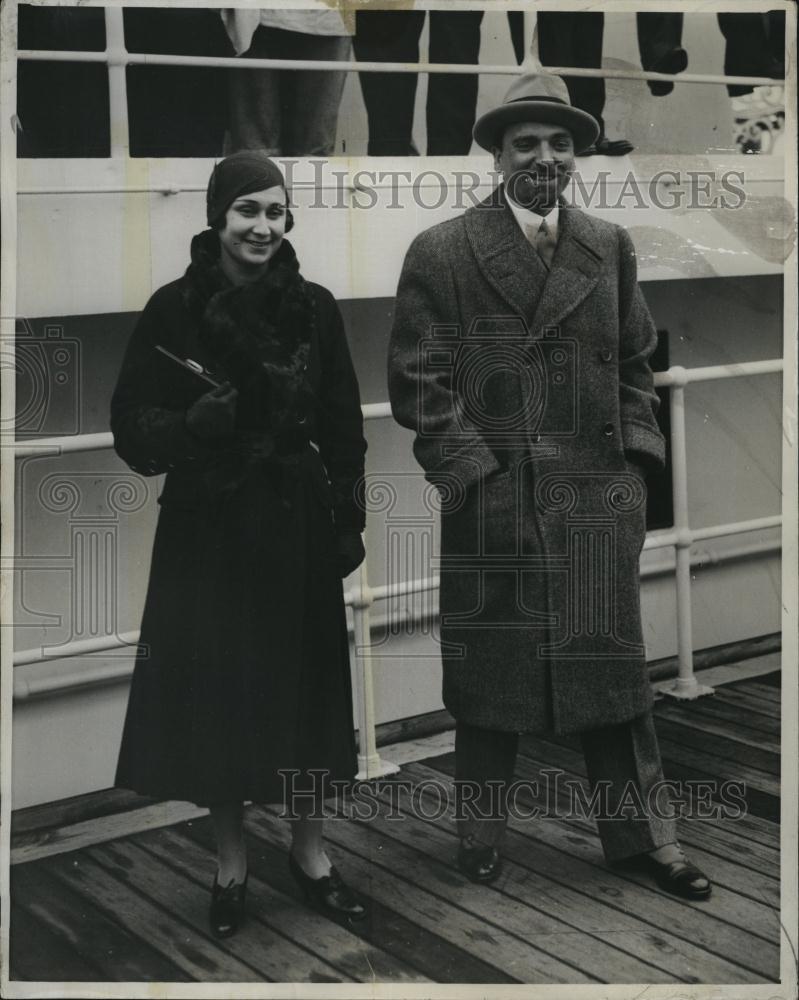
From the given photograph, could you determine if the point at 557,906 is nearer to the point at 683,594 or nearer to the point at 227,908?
the point at 227,908

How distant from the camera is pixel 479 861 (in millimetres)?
3244

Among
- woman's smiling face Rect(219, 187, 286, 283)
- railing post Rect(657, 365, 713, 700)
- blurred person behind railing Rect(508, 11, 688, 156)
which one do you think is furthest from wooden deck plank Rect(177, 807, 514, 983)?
blurred person behind railing Rect(508, 11, 688, 156)

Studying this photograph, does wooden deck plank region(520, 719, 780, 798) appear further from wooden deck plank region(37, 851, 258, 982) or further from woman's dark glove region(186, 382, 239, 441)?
woman's dark glove region(186, 382, 239, 441)

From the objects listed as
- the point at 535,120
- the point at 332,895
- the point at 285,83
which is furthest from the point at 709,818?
the point at 285,83

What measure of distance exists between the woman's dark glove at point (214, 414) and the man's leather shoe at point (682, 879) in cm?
139

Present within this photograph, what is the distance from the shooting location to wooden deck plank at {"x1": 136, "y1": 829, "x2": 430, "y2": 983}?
3.06 metres

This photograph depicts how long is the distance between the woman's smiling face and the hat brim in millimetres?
469

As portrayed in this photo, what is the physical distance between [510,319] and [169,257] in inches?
29.9

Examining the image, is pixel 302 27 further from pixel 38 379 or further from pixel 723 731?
pixel 723 731

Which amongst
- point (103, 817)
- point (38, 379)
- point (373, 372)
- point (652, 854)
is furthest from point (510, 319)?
point (103, 817)

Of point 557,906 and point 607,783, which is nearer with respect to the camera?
point 557,906

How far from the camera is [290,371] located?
3.10 metres

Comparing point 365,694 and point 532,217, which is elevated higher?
point 532,217

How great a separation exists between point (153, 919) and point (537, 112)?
195 cm
